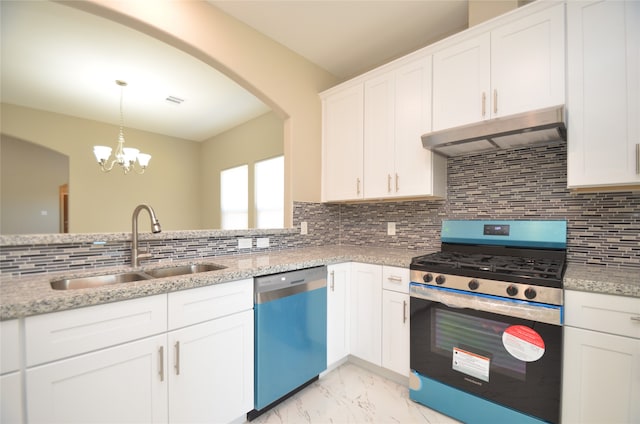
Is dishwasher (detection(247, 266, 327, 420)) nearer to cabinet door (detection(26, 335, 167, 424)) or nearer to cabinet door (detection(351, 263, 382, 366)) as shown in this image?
cabinet door (detection(351, 263, 382, 366))

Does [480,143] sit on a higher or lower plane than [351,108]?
lower

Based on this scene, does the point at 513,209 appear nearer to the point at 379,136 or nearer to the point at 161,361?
the point at 379,136

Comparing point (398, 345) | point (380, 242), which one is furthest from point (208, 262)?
point (380, 242)

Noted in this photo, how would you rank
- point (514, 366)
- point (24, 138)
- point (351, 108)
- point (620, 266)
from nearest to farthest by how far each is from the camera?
point (514, 366) → point (620, 266) → point (351, 108) → point (24, 138)

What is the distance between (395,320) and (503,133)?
1381 mm

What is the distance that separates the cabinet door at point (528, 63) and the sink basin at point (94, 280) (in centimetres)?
238

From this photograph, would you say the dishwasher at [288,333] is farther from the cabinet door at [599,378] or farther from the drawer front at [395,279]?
the cabinet door at [599,378]

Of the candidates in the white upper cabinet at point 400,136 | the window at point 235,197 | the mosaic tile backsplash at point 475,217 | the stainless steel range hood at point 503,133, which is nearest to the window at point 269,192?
the window at point 235,197

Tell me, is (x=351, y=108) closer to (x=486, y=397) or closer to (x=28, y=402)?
(x=486, y=397)

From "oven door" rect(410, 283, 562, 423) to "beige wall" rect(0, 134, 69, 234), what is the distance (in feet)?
19.0

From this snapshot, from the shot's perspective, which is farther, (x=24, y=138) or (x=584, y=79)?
(x=24, y=138)

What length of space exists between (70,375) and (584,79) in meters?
2.74

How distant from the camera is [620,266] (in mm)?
1655

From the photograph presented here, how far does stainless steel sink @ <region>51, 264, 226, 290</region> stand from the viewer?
143cm
